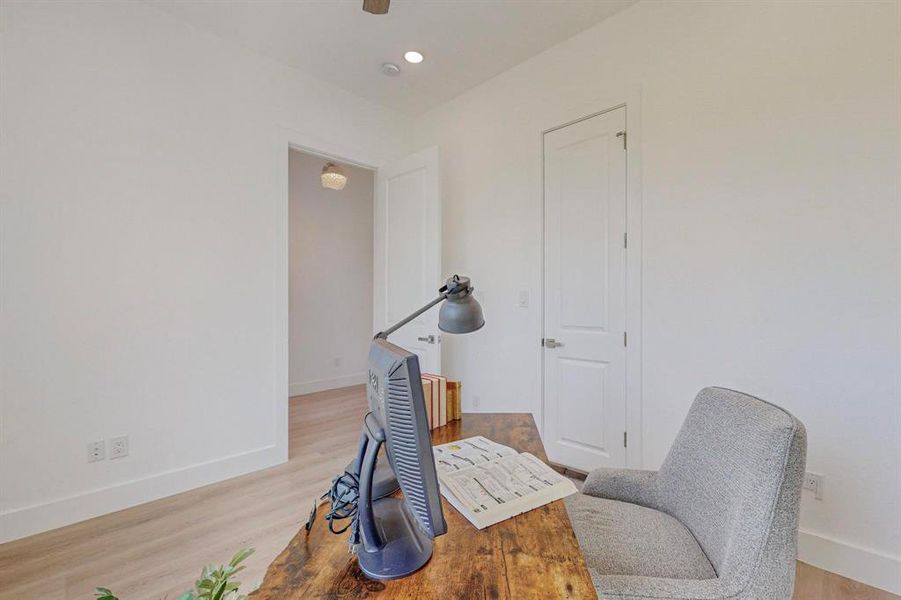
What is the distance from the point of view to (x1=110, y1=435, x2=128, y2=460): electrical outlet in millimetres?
2156

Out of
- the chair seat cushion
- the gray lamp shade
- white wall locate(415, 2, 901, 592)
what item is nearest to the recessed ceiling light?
white wall locate(415, 2, 901, 592)

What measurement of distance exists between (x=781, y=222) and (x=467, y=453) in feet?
5.84

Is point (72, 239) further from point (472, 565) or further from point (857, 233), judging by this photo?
point (857, 233)

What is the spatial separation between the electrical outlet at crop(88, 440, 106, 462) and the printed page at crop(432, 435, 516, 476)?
2074 mm

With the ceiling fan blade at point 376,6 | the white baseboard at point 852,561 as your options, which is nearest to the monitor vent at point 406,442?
the white baseboard at point 852,561

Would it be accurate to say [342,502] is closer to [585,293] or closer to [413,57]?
[585,293]

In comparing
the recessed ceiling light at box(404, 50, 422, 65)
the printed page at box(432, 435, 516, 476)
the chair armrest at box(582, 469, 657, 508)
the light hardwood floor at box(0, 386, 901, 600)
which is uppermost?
the recessed ceiling light at box(404, 50, 422, 65)

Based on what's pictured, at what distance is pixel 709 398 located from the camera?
1.20 meters

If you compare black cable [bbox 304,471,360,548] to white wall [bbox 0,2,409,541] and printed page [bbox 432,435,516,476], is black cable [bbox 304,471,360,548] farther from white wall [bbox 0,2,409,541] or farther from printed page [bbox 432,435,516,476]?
white wall [bbox 0,2,409,541]

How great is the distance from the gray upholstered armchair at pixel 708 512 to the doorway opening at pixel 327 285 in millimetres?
3281

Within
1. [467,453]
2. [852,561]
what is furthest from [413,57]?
[852,561]

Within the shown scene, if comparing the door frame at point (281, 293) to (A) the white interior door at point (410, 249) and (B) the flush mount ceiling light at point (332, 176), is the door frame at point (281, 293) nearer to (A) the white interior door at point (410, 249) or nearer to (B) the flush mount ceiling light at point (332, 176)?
(A) the white interior door at point (410, 249)

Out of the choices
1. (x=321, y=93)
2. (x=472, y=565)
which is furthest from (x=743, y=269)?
(x=321, y=93)

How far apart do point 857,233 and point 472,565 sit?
2012mm
